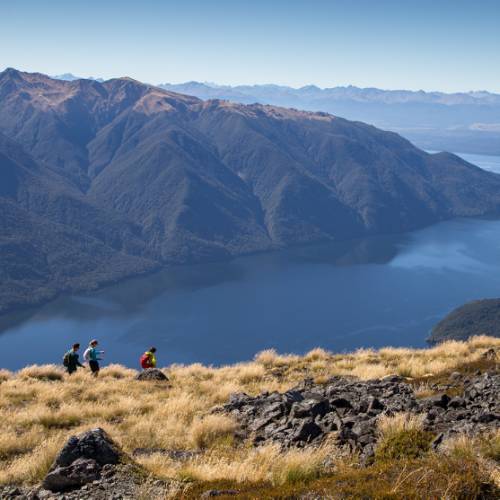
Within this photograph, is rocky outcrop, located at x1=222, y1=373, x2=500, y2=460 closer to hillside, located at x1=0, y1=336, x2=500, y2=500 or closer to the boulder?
hillside, located at x1=0, y1=336, x2=500, y2=500

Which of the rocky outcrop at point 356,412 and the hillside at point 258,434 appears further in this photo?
the rocky outcrop at point 356,412

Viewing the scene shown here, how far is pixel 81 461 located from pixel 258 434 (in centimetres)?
508

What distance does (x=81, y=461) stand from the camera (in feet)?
32.4

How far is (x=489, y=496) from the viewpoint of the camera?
7.63 metres

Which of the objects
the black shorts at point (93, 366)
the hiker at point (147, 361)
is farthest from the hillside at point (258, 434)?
the hiker at point (147, 361)

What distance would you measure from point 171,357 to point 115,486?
615 feet

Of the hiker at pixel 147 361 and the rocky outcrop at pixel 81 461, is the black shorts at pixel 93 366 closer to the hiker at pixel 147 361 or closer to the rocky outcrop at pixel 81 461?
the hiker at pixel 147 361

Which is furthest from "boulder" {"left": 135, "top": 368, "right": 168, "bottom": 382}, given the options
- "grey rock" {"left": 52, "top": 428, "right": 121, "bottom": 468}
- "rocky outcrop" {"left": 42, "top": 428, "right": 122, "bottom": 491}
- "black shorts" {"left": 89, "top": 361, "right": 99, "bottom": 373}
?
"grey rock" {"left": 52, "top": 428, "right": 121, "bottom": 468}

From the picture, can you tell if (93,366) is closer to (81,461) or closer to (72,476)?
(81,461)

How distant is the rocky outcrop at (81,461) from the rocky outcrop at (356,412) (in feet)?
13.1

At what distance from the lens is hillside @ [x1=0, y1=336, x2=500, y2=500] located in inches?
338

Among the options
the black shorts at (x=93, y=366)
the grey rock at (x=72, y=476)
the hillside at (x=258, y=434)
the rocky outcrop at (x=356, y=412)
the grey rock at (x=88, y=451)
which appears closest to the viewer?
the hillside at (x=258, y=434)

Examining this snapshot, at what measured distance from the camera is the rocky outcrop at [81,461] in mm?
9445

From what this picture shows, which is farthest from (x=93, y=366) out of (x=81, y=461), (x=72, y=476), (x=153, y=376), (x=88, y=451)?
(x=72, y=476)
